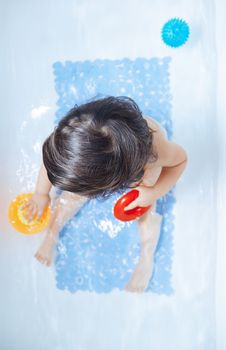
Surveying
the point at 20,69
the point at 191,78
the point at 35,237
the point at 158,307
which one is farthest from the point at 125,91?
the point at 158,307

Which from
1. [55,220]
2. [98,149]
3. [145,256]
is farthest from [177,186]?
[98,149]

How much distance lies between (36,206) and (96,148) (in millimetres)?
497

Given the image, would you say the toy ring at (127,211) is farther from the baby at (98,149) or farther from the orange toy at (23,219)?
the orange toy at (23,219)

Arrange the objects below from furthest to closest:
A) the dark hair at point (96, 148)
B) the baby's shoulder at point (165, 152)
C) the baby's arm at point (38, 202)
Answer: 1. the baby's arm at point (38, 202)
2. the baby's shoulder at point (165, 152)
3. the dark hair at point (96, 148)

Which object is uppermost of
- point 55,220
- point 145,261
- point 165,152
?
point 165,152

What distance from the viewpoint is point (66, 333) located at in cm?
124

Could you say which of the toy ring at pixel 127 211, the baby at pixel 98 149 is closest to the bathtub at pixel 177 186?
the toy ring at pixel 127 211

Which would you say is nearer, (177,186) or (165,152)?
(165,152)

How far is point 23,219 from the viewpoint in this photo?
121 centimetres

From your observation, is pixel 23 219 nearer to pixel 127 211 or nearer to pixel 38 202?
pixel 38 202

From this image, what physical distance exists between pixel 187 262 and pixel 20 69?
72 cm

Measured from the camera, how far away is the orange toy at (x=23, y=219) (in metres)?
1.20

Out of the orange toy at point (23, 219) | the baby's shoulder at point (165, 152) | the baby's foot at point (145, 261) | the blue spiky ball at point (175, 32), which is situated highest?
the blue spiky ball at point (175, 32)

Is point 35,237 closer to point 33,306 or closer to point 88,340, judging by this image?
point 33,306
